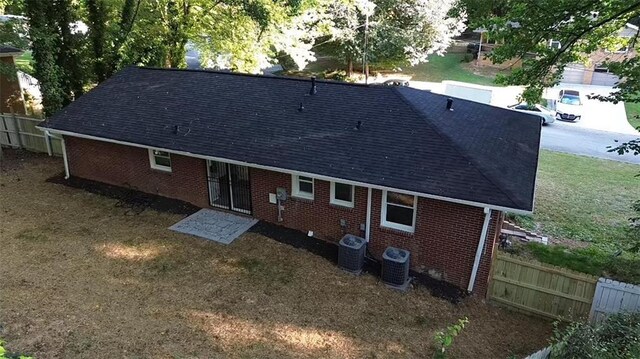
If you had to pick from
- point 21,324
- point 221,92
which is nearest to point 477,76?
point 221,92

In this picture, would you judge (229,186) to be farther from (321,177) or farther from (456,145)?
(456,145)

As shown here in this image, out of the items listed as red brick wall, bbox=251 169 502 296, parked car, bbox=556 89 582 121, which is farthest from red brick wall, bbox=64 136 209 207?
parked car, bbox=556 89 582 121

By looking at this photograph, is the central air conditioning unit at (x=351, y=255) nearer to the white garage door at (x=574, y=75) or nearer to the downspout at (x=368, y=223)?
the downspout at (x=368, y=223)

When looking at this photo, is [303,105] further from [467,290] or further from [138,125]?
[467,290]

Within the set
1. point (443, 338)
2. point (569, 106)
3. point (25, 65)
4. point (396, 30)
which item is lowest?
point (443, 338)

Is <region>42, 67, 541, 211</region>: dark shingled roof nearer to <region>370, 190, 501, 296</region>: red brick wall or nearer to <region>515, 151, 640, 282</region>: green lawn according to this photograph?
<region>370, 190, 501, 296</region>: red brick wall

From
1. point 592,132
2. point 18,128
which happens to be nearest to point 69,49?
point 18,128
